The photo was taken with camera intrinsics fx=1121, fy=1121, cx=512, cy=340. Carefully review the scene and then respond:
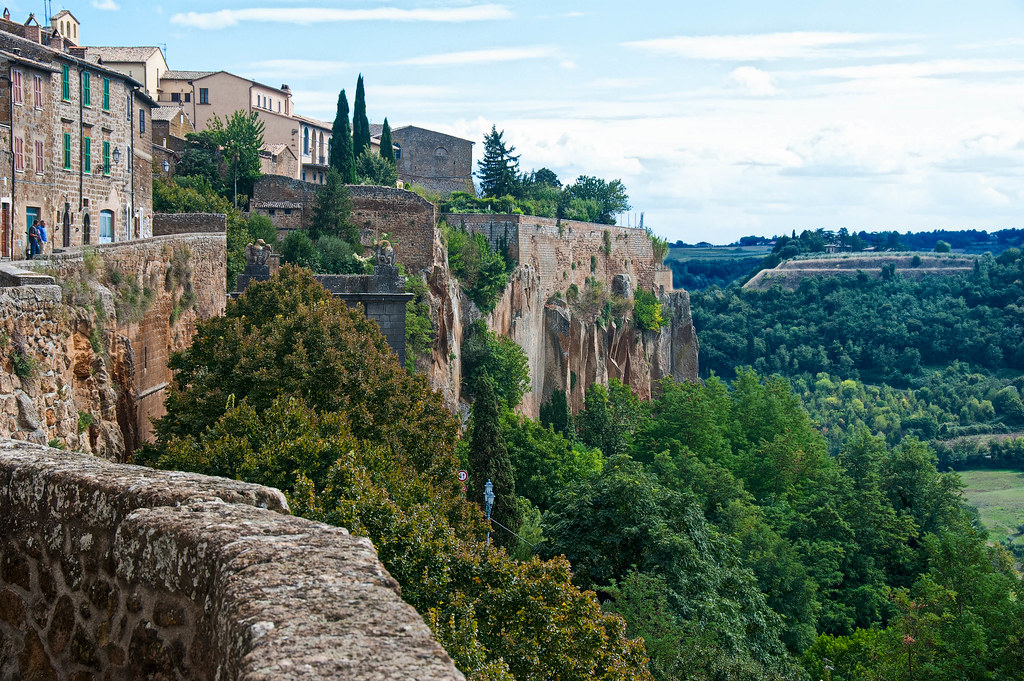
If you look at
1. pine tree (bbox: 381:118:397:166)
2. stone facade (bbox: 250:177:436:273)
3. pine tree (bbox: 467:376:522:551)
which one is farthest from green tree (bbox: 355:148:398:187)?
pine tree (bbox: 467:376:522:551)

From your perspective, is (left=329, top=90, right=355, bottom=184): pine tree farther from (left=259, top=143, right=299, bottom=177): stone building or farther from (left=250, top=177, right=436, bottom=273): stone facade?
(left=250, top=177, right=436, bottom=273): stone facade

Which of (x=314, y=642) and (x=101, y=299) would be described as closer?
(x=314, y=642)

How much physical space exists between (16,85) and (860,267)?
5424 inches

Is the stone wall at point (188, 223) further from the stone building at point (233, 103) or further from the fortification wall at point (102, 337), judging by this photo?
the stone building at point (233, 103)

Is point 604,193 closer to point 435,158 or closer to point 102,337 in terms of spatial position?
point 435,158

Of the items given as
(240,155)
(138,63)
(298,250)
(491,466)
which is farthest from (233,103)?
(491,466)

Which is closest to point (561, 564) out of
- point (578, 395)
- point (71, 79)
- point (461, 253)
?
point (71, 79)

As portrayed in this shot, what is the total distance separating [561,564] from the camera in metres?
13.5

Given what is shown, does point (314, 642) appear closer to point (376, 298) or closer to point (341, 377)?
Answer: point (341, 377)

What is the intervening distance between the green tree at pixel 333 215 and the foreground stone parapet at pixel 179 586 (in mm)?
38151

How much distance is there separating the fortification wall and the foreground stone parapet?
548 cm

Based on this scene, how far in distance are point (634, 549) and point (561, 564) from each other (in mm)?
12338

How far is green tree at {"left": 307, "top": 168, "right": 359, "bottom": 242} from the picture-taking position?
4378 cm

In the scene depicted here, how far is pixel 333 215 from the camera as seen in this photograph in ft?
144
